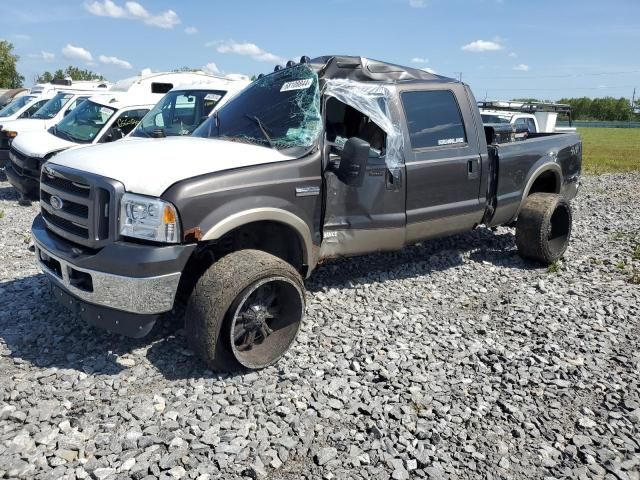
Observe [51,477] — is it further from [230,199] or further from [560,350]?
[560,350]

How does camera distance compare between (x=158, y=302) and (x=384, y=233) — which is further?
(x=384, y=233)

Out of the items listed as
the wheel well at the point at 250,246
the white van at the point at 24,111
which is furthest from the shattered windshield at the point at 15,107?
the wheel well at the point at 250,246

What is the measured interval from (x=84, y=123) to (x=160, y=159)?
7.07 m

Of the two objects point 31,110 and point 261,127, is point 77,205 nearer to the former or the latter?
point 261,127

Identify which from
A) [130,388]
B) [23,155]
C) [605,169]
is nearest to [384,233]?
[130,388]

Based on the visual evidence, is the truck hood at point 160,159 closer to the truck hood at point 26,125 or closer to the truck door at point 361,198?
the truck door at point 361,198

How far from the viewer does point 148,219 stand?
11.6ft

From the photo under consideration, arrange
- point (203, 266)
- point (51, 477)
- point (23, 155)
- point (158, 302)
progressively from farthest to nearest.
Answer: point (23, 155) < point (203, 266) < point (158, 302) < point (51, 477)

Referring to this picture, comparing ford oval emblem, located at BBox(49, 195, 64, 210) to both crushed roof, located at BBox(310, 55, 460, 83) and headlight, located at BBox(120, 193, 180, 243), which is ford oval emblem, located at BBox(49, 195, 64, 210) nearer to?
headlight, located at BBox(120, 193, 180, 243)

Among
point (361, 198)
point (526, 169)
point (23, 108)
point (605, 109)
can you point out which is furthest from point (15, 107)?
point (605, 109)

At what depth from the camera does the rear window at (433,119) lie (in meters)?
5.13

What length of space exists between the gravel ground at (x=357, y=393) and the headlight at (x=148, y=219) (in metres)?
1.03

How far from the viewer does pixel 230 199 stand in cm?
382

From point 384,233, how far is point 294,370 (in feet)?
5.15
